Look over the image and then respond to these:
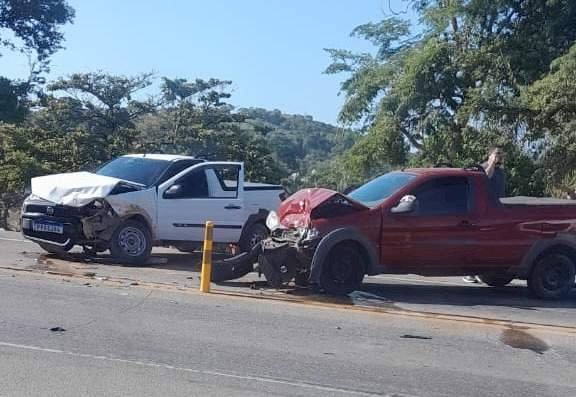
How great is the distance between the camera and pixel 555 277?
38.5 feet

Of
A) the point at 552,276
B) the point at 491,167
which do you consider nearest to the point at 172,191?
the point at 491,167

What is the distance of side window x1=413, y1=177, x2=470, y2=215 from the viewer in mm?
11383

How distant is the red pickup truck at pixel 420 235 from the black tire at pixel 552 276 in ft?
0.05

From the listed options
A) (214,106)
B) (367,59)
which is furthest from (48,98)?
(367,59)

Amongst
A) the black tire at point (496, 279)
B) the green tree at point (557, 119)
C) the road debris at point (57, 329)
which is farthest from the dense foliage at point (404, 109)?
the road debris at point (57, 329)

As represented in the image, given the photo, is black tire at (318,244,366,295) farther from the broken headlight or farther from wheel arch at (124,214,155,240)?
wheel arch at (124,214,155,240)

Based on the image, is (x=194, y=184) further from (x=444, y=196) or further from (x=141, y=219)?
(x=444, y=196)

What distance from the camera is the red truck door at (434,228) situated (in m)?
11.1

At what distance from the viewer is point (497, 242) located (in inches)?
451

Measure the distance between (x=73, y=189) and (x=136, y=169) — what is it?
146 centimetres

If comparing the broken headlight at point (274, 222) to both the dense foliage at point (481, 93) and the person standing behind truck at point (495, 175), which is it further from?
the dense foliage at point (481, 93)

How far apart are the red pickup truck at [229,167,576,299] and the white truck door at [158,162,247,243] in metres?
2.75

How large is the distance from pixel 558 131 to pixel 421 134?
204 inches

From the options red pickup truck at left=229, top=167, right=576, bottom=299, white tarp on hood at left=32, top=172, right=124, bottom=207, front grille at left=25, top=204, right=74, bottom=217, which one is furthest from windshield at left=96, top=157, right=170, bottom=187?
red pickup truck at left=229, top=167, right=576, bottom=299
